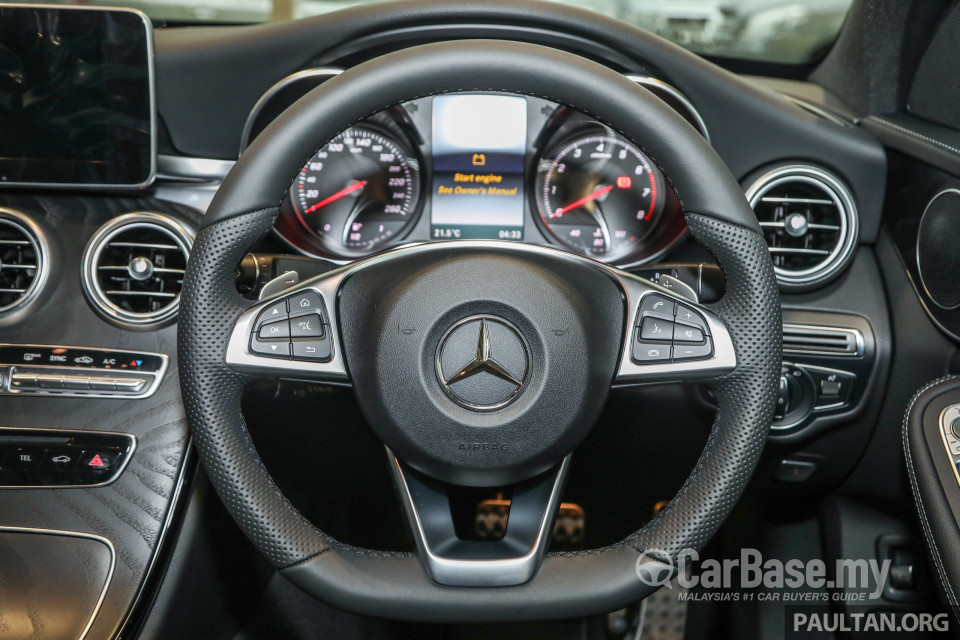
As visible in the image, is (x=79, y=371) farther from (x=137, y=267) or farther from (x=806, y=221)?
(x=806, y=221)

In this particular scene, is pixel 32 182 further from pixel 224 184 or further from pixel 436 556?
pixel 436 556

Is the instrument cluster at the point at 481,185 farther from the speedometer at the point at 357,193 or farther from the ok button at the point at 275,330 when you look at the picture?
the ok button at the point at 275,330

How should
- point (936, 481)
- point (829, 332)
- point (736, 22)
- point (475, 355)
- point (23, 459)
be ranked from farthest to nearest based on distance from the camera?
point (736, 22)
point (829, 332)
point (23, 459)
point (936, 481)
point (475, 355)

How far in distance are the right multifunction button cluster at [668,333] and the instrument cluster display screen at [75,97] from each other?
888mm

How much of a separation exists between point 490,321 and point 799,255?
721 millimetres

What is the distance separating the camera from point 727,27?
173 centimetres

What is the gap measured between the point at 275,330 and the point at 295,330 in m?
0.02

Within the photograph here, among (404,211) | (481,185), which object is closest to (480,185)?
(481,185)

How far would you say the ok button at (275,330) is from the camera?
→ 919mm

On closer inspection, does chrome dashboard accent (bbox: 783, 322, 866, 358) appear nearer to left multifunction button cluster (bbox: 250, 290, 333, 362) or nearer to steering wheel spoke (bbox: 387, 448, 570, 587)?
steering wheel spoke (bbox: 387, 448, 570, 587)

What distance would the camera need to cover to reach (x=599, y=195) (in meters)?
1.46

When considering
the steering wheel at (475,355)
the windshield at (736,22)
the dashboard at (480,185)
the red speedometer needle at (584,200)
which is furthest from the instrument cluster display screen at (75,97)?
the red speedometer needle at (584,200)

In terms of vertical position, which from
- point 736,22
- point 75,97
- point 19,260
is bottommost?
point 19,260

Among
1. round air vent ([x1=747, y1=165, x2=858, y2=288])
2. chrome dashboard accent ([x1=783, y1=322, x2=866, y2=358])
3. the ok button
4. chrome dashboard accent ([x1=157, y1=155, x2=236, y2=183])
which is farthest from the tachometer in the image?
the ok button
